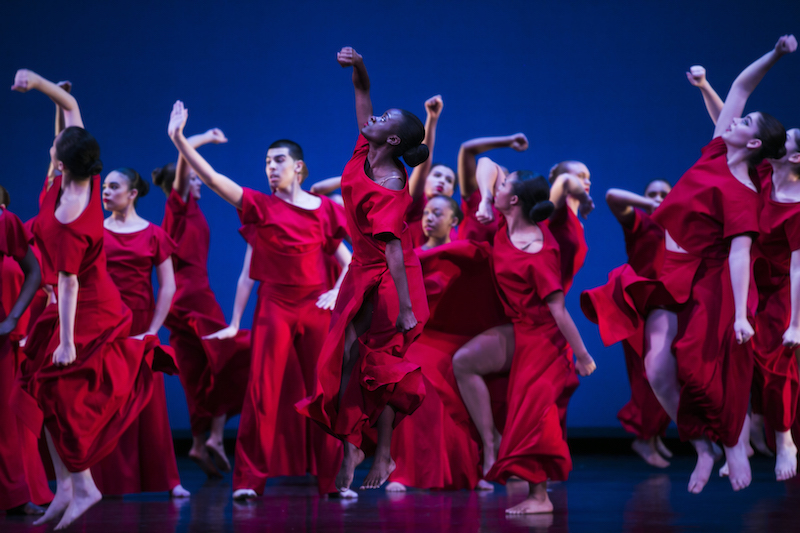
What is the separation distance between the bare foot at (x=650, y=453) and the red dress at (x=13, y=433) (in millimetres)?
4070

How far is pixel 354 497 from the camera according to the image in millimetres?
4695

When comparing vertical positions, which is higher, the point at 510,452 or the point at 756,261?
the point at 756,261

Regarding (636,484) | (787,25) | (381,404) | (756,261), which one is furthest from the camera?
(787,25)

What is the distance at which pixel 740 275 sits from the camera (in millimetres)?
3760

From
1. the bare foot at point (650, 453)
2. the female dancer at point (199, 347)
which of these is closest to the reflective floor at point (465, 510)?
the female dancer at point (199, 347)

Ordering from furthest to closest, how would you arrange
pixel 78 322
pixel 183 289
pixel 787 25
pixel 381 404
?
pixel 787 25 → pixel 183 289 → pixel 78 322 → pixel 381 404

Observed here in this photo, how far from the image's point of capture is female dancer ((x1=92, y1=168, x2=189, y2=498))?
15.0 feet

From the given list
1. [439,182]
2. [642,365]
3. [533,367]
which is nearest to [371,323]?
[533,367]

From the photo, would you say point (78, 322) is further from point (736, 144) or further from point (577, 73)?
point (577, 73)

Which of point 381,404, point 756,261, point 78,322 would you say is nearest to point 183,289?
point 78,322

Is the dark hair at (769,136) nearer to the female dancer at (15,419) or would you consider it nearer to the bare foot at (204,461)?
the female dancer at (15,419)

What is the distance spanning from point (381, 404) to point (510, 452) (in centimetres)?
106

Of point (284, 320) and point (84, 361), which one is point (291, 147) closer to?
point (284, 320)

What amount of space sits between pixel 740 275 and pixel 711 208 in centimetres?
35
